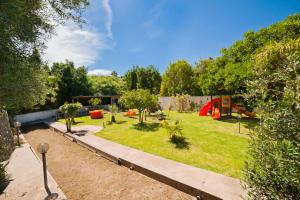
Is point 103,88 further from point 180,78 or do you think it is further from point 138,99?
point 138,99

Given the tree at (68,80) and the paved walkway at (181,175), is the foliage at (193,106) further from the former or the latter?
the tree at (68,80)

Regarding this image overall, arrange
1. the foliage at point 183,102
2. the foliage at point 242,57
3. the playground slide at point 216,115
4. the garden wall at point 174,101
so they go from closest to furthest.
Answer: the foliage at point 242,57 → the playground slide at point 216,115 → the garden wall at point 174,101 → the foliage at point 183,102

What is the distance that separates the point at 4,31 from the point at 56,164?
6432 millimetres

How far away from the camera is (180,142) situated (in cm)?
942

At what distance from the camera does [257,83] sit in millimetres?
2994

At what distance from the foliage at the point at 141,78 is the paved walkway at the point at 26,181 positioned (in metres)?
28.5

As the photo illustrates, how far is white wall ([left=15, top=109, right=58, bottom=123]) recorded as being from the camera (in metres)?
19.5

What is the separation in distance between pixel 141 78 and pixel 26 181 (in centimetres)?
3112

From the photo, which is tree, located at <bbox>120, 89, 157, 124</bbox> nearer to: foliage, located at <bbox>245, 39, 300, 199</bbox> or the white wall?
foliage, located at <bbox>245, 39, 300, 199</bbox>

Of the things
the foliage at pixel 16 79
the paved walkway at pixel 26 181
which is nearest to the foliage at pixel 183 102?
the paved walkway at pixel 26 181

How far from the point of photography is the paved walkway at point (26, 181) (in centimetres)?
494

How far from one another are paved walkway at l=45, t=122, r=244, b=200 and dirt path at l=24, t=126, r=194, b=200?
9.7 inches

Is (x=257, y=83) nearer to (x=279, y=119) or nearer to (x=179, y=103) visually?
(x=279, y=119)

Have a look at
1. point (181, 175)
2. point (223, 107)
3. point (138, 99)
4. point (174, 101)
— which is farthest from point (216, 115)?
point (181, 175)
